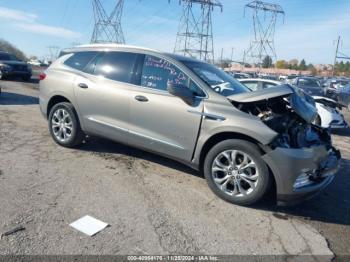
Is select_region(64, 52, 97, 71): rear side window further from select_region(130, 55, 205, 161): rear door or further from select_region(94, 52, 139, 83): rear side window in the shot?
select_region(130, 55, 205, 161): rear door

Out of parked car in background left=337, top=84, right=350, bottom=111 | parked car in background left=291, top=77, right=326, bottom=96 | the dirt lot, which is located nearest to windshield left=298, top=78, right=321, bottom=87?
parked car in background left=291, top=77, right=326, bottom=96

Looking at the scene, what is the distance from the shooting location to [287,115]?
4520 millimetres

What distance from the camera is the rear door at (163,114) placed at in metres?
4.58

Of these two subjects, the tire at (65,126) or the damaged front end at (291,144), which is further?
the tire at (65,126)

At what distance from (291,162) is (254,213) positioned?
0.75m

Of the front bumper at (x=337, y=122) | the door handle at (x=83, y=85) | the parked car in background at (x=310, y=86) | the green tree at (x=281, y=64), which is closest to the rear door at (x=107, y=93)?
the door handle at (x=83, y=85)

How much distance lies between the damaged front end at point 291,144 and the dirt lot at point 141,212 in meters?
0.43

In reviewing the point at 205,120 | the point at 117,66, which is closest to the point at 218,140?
the point at 205,120

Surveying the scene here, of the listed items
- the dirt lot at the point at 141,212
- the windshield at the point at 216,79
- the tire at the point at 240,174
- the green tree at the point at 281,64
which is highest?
the green tree at the point at 281,64

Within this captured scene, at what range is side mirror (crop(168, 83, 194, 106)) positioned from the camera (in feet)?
14.6

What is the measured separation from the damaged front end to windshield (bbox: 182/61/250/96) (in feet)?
1.50

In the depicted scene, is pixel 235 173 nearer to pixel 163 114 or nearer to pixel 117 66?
pixel 163 114

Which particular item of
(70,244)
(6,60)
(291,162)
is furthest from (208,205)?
(6,60)

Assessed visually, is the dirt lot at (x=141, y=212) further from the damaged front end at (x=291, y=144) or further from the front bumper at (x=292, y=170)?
the damaged front end at (x=291, y=144)
